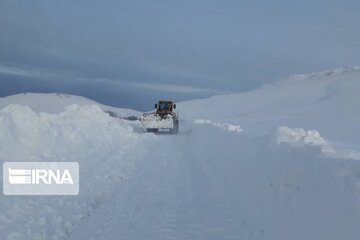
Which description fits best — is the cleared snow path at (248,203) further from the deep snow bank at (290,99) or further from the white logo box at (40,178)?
the deep snow bank at (290,99)

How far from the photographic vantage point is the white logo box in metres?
8.93

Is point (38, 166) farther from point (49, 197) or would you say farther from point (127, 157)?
point (127, 157)

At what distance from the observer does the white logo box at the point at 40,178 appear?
893 cm

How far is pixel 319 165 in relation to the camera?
235 inches

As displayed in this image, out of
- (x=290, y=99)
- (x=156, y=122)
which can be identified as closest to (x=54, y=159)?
(x=156, y=122)

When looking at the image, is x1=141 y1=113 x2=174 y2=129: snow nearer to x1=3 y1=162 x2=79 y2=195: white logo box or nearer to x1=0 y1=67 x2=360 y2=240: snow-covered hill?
x1=0 y1=67 x2=360 y2=240: snow-covered hill

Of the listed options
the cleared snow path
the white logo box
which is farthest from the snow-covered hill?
the white logo box

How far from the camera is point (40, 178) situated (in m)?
10.4

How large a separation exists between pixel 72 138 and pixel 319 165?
1363 centimetres

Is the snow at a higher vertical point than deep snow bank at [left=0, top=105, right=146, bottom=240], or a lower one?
higher

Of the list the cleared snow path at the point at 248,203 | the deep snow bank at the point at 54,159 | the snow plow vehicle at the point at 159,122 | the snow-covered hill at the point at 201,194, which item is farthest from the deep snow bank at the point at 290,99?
the cleared snow path at the point at 248,203

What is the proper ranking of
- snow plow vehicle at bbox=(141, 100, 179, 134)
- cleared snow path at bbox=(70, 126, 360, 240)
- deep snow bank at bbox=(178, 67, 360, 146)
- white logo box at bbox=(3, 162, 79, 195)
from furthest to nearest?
deep snow bank at bbox=(178, 67, 360, 146)
snow plow vehicle at bbox=(141, 100, 179, 134)
white logo box at bbox=(3, 162, 79, 195)
cleared snow path at bbox=(70, 126, 360, 240)

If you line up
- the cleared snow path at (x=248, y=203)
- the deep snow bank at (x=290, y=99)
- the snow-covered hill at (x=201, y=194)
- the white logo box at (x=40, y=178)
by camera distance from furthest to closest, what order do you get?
1. the deep snow bank at (x=290, y=99)
2. the white logo box at (x=40, y=178)
3. the snow-covered hill at (x=201, y=194)
4. the cleared snow path at (x=248, y=203)

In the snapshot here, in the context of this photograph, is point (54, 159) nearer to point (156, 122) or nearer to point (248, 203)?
point (248, 203)
